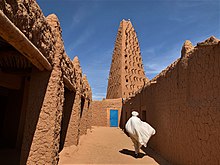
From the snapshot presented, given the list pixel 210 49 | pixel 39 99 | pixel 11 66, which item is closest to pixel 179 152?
pixel 210 49

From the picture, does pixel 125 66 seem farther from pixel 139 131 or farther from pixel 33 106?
pixel 33 106

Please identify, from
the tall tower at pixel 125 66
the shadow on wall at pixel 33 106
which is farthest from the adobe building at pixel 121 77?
the shadow on wall at pixel 33 106

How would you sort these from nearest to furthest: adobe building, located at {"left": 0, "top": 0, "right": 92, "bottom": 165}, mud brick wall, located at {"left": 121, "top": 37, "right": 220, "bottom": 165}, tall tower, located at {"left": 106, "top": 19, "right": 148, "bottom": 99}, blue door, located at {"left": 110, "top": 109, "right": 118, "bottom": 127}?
adobe building, located at {"left": 0, "top": 0, "right": 92, "bottom": 165} < mud brick wall, located at {"left": 121, "top": 37, "right": 220, "bottom": 165} < blue door, located at {"left": 110, "top": 109, "right": 118, "bottom": 127} < tall tower, located at {"left": 106, "top": 19, "right": 148, "bottom": 99}

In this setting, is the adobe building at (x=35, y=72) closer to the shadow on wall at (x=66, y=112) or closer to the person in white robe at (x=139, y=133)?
the shadow on wall at (x=66, y=112)

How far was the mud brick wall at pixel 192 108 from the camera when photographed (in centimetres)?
344

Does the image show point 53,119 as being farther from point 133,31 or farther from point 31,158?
point 133,31

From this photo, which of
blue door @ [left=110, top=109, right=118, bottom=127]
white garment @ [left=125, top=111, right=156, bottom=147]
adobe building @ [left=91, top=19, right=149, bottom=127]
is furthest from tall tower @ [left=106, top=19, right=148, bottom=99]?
white garment @ [left=125, top=111, right=156, bottom=147]

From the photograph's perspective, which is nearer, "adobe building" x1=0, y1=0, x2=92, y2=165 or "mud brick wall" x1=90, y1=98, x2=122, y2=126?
"adobe building" x1=0, y1=0, x2=92, y2=165

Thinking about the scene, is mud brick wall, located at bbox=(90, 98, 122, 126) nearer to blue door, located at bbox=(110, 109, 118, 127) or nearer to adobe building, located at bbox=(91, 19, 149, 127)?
adobe building, located at bbox=(91, 19, 149, 127)

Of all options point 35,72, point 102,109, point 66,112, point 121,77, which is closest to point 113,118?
point 102,109

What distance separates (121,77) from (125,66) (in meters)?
2.22

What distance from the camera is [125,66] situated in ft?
85.0

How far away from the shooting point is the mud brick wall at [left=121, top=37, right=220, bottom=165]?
344cm

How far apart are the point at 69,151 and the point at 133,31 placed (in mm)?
27016
